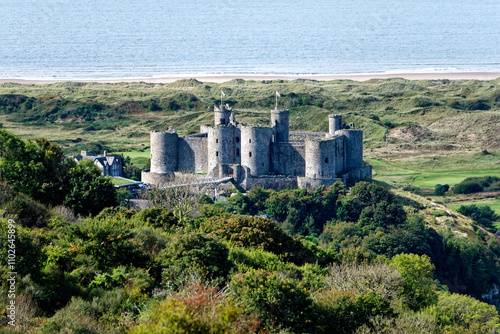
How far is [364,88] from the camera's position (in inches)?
5172

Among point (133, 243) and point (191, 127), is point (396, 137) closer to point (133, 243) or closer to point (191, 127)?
point (191, 127)

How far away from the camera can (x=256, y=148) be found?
177 ft

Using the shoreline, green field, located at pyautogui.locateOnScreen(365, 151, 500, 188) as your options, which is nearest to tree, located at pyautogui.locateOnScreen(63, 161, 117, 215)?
green field, located at pyautogui.locateOnScreen(365, 151, 500, 188)

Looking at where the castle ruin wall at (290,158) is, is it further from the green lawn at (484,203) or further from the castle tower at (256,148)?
the green lawn at (484,203)

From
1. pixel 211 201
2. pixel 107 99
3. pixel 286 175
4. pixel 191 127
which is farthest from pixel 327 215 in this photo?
pixel 107 99

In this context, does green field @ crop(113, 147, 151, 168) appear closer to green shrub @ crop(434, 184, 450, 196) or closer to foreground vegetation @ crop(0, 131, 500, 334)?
foreground vegetation @ crop(0, 131, 500, 334)

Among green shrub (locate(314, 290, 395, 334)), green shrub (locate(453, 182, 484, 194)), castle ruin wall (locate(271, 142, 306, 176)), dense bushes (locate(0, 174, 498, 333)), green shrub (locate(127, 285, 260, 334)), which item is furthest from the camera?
green shrub (locate(453, 182, 484, 194))

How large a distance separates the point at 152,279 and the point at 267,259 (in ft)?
20.6

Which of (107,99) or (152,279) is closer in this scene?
(152,279)

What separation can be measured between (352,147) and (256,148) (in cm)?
827

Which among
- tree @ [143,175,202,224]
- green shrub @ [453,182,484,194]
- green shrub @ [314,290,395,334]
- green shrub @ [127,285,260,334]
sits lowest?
green shrub @ [453,182,484,194]

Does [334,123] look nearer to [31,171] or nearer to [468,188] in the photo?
[468,188]

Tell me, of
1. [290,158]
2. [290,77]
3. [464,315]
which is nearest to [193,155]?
[290,158]

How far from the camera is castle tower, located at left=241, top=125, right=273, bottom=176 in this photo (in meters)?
53.8
